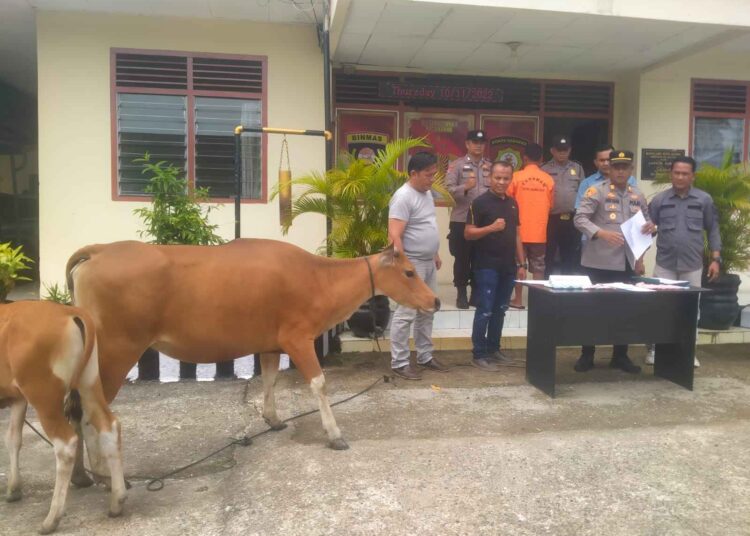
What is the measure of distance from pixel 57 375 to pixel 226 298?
1123 mm

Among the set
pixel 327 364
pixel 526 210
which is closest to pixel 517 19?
pixel 526 210

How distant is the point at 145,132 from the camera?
26.2ft

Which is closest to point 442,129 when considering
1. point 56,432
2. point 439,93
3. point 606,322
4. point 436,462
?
point 439,93

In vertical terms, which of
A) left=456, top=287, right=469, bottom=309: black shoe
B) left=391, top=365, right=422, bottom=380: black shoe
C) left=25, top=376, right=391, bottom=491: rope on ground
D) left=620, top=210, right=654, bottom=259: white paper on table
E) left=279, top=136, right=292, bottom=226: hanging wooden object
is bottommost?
left=25, top=376, right=391, bottom=491: rope on ground

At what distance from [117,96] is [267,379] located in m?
5.25

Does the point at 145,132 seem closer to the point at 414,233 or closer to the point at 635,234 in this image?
the point at 414,233

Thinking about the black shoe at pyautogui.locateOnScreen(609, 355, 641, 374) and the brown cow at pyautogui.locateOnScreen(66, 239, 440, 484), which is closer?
the brown cow at pyautogui.locateOnScreen(66, 239, 440, 484)

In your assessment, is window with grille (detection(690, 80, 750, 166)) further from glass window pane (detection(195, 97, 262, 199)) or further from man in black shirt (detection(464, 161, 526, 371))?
glass window pane (detection(195, 97, 262, 199))

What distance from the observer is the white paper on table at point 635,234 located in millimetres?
5715

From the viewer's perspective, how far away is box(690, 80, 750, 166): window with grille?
917cm

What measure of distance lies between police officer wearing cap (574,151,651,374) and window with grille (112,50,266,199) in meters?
4.38

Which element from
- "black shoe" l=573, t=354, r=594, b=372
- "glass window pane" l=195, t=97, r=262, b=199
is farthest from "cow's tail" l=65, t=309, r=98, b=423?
"glass window pane" l=195, t=97, r=262, b=199

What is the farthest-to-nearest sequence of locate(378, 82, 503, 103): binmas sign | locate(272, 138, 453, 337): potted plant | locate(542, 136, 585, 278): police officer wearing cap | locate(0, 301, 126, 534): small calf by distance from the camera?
1. locate(378, 82, 503, 103): binmas sign
2. locate(542, 136, 585, 278): police officer wearing cap
3. locate(272, 138, 453, 337): potted plant
4. locate(0, 301, 126, 534): small calf

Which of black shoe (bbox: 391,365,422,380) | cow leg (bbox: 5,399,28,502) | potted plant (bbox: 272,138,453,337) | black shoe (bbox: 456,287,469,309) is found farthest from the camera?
black shoe (bbox: 456,287,469,309)
